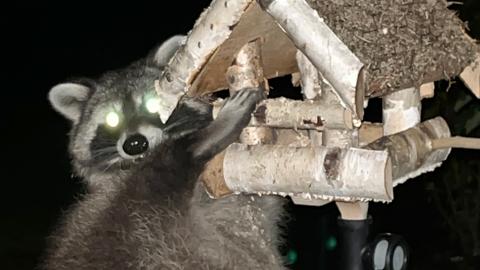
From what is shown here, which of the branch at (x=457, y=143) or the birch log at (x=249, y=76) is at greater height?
the birch log at (x=249, y=76)

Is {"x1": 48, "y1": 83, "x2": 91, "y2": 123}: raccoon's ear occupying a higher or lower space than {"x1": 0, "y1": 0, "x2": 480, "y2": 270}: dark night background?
higher

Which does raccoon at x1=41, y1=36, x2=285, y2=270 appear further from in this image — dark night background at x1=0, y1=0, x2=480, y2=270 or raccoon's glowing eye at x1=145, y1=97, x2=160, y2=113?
dark night background at x1=0, y1=0, x2=480, y2=270

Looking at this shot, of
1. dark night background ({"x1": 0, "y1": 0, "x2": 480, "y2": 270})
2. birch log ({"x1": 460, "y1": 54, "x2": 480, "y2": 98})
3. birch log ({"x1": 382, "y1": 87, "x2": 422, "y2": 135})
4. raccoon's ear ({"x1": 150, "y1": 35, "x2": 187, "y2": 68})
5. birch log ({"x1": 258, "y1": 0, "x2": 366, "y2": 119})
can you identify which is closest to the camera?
birch log ({"x1": 258, "y1": 0, "x2": 366, "y2": 119})

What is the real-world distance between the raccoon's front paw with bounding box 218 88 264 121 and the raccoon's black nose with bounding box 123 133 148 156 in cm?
29

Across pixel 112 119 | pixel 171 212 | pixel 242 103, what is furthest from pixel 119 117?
pixel 242 103

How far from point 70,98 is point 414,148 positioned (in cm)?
98

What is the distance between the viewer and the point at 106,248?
6.02 feet

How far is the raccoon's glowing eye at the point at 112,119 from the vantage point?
2225 millimetres

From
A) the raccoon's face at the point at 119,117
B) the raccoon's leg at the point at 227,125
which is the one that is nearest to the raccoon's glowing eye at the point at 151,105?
the raccoon's face at the point at 119,117

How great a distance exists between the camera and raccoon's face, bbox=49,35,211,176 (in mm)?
1961

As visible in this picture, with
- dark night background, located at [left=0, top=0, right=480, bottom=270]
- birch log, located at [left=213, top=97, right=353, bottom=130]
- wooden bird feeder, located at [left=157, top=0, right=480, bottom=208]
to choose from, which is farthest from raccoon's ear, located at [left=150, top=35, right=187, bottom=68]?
dark night background, located at [left=0, top=0, right=480, bottom=270]

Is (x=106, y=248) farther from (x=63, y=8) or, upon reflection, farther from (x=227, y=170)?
(x=63, y=8)

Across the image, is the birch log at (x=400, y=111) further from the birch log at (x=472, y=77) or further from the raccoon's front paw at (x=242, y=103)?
the raccoon's front paw at (x=242, y=103)

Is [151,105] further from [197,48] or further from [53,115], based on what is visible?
[53,115]
